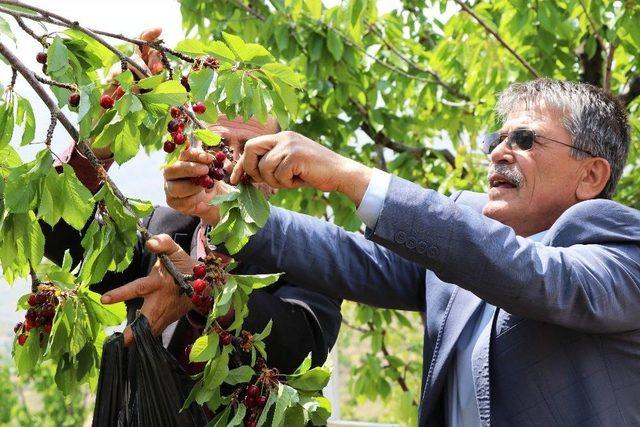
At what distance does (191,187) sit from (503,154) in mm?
868

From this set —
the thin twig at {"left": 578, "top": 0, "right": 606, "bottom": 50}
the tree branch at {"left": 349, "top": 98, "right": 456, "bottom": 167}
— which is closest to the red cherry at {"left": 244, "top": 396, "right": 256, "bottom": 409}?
the thin twig at {"left": 578, "top": 0, "right": 606, "bottom": 50}

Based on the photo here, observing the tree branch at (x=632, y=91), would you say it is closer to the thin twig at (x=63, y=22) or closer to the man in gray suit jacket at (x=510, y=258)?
the man in gray suit jacket at (x=510, y=258)

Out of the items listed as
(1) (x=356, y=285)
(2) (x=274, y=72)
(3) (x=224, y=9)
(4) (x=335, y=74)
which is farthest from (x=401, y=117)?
(2) (x=274, y=72)

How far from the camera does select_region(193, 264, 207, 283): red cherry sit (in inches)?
89.8

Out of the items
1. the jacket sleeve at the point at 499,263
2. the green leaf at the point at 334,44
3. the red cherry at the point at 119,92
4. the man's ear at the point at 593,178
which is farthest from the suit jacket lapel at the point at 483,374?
the green leaf at the point at 334,44

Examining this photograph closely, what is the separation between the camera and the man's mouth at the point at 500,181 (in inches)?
109

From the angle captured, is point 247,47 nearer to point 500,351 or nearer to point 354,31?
point 500,351

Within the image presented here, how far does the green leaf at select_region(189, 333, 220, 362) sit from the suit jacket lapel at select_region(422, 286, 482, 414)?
0.61 m

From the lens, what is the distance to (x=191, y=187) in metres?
2.35

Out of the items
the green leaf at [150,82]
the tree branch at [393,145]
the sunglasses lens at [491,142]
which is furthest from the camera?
the tree branch at [393,145]

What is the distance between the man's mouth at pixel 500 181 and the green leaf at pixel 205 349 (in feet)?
2.93

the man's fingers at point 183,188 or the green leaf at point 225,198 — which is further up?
the green leaf at point 225,198

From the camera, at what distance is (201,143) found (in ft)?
7.62

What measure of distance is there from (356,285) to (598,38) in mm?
2698
